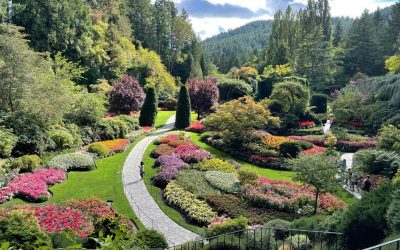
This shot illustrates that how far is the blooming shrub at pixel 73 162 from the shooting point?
21.4m

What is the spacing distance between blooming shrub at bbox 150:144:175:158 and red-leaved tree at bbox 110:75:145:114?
1072 cm

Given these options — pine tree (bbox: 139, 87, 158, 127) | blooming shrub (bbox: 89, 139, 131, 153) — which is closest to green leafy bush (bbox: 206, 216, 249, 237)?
blooming shrub (bbox: 89, 139, 131, 153)

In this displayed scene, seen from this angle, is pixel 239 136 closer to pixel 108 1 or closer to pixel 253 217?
pixel 253 217

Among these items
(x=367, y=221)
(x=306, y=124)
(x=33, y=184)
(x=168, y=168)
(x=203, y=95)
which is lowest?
(x=33, y=184)

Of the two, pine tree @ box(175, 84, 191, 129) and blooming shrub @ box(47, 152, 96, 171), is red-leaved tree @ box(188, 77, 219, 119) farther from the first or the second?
blooming shrub @ box(47, 152, 96, 171)

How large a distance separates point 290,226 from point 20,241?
877cm

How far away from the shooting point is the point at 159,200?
A: 18.2m

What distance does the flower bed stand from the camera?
1741 centimetres

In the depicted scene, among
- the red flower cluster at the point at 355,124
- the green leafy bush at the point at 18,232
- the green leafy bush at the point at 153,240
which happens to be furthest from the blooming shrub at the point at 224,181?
the red flower cluster at the point at 355,124

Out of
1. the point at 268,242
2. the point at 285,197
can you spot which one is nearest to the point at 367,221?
the point at 268,242

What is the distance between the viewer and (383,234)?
377 inches

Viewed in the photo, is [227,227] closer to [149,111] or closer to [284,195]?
[284,195]

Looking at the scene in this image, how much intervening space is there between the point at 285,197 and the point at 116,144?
14094mm

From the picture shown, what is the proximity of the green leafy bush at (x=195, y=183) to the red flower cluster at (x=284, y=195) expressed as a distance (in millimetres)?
2014
